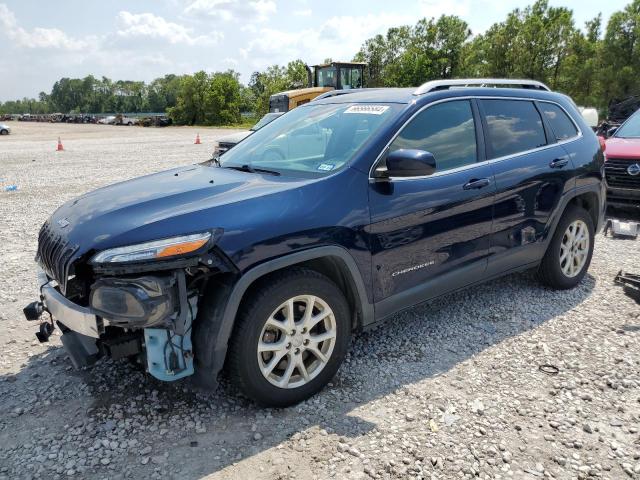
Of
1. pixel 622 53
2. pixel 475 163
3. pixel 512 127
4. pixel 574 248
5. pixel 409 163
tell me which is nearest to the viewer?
pixel 409 163

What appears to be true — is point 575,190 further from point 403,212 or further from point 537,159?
point 403,212

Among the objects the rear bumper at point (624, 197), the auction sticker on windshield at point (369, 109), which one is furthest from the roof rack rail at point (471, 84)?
the rear bumper at point (624, 197)

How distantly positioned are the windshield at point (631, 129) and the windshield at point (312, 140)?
650 centimetres

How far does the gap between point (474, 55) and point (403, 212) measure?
152 ft

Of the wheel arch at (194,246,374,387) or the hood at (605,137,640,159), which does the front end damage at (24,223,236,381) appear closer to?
the wheel arch at (194,246,374,387)

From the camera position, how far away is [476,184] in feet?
12.2

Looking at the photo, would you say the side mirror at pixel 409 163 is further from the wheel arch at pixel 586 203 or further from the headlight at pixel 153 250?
the wheel arch at pixel 586 203

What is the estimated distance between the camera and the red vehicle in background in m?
7.28

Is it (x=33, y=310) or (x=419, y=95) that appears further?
(x=419, y=95)

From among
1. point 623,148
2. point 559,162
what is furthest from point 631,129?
point 559,162

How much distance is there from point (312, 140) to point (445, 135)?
3.21 ft

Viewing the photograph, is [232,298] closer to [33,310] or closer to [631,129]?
[33,310]

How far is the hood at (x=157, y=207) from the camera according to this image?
8.55 feet

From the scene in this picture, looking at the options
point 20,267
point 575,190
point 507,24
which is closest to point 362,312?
point 575,190
